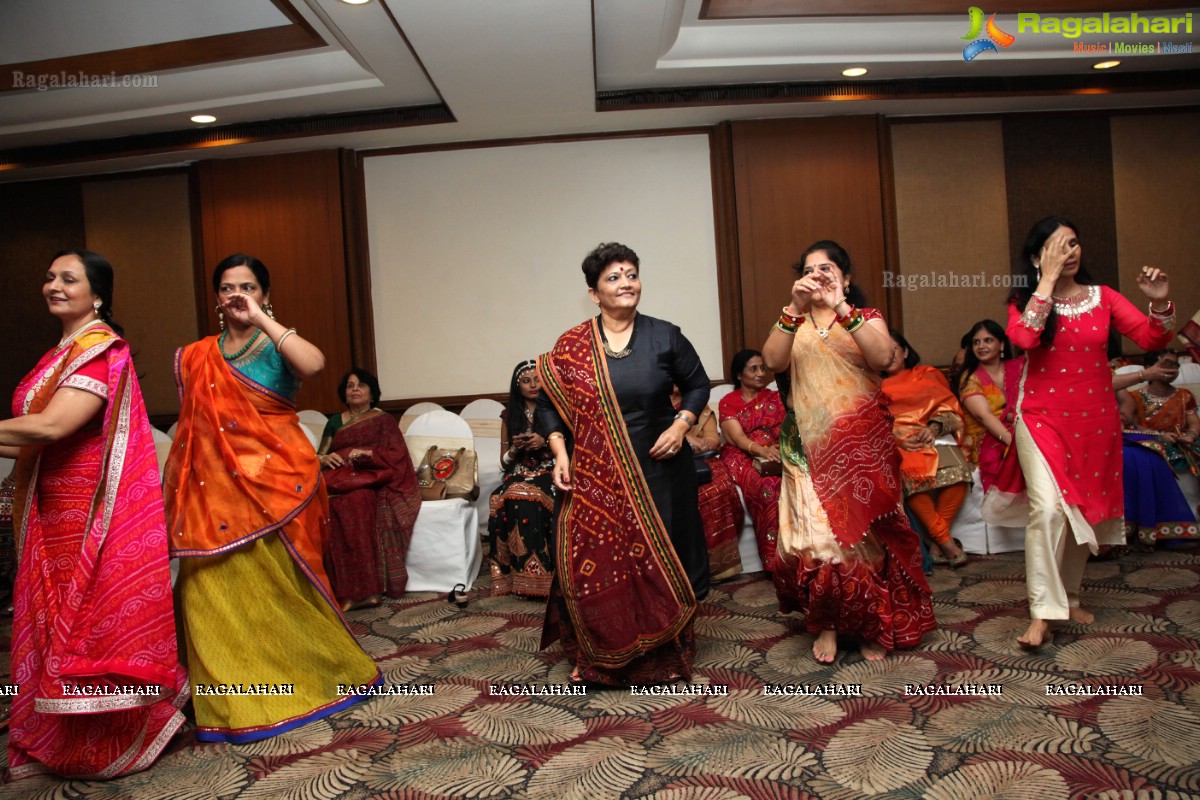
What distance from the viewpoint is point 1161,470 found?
158 inches

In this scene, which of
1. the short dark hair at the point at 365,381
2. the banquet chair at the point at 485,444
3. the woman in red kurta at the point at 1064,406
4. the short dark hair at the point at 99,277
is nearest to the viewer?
the short dark hair at the point at 99,277

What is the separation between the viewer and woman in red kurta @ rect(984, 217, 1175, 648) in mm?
2680

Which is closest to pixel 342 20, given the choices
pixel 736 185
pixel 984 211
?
pixel 736 185

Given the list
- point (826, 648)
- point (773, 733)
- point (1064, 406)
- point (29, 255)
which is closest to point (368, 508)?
point (826, 648)

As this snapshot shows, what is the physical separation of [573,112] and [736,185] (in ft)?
3.88

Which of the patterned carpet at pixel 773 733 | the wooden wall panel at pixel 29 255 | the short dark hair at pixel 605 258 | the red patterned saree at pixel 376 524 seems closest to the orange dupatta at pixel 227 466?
the patterned carpet at pixel 773 733

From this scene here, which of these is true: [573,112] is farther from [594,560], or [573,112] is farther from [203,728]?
[203,728]

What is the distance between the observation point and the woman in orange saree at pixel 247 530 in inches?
96.0

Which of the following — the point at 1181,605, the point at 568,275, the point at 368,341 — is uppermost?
the point at 568,275

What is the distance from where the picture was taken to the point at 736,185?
5465 millimetres

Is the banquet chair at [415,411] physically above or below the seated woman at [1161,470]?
above

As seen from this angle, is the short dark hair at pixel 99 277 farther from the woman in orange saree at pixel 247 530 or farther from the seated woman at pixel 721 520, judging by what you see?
the seated woman at pixel 721 520

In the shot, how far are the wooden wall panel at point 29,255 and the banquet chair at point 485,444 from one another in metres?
3.12

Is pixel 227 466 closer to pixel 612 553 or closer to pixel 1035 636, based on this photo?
pixel 612 553
